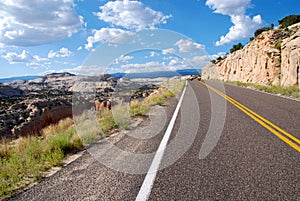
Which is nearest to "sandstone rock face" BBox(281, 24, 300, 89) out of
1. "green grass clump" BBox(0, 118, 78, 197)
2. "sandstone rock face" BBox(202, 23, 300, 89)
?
"sandstone rock face" BBox(202, 23, 300, 89)

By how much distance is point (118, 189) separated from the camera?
3.39 meters

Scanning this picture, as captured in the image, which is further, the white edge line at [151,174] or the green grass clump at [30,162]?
the green grass clump at [30,162]

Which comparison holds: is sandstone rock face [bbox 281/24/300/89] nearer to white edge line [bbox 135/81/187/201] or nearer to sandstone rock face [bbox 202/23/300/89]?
sandstone rock face [bbox 202/23/300/89]

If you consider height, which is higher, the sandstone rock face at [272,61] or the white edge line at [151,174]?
the sandstone rock face at [272,61]

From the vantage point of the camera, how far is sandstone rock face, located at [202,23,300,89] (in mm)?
21953

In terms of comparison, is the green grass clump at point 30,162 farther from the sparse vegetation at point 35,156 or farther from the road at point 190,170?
the road at point 190,170

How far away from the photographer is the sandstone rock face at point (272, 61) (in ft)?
72.0

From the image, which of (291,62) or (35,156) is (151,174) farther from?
(291,62)

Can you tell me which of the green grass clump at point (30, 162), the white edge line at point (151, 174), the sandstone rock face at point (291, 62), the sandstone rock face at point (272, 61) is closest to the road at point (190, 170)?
the white edge line at point (151, 174)

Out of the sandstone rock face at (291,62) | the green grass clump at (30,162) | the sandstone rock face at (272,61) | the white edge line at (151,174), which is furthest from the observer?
the sandstone rock face at (272,61)

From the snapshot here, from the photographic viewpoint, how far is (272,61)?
28.2 meters

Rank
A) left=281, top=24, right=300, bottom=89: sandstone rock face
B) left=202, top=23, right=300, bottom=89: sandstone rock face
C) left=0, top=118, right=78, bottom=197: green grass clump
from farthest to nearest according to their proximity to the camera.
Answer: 1. left=202, top=23, right=300, bottom=89: sandstone rock face
2. left=281, top=24, right=300, bottom=89: sandstone rock face
3. left=0, top=118, right=78, bottom=197: green grass clump

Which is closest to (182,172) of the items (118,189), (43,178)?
(118,189)

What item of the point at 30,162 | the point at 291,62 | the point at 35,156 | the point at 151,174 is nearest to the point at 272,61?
the point at 291,62
